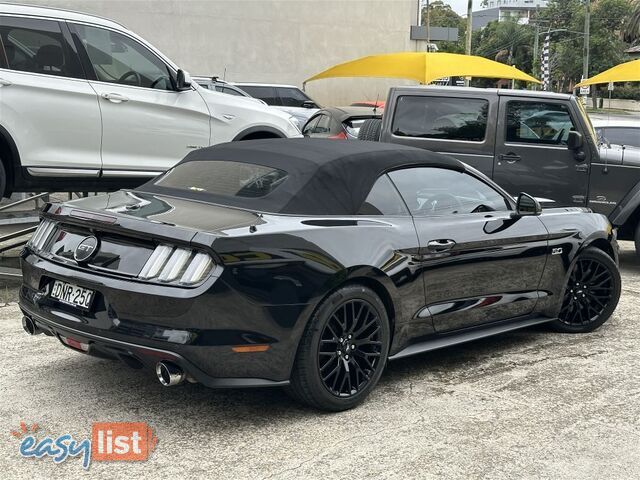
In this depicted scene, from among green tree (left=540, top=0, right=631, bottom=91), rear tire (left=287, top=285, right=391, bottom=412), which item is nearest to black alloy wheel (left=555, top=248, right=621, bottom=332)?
rear tire (left=287, top=285, right=391, bottom=412)

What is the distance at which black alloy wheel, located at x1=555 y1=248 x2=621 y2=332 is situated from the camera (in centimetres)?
640

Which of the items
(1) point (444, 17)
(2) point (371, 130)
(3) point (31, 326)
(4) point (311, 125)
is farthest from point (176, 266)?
(1) point (444, 17)

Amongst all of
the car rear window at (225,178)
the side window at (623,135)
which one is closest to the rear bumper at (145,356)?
the car rear window at (225,178)

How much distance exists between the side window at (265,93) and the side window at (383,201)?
18094 mm

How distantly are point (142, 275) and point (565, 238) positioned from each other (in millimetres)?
3300

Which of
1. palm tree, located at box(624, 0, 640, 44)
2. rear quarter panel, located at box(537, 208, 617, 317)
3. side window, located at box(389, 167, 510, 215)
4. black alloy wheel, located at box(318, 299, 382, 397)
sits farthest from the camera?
palm tree, located at box(624, 0, 640, 44)

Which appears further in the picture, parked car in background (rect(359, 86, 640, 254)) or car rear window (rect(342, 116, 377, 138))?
car rear window (rect(342, 116, 377, 138))

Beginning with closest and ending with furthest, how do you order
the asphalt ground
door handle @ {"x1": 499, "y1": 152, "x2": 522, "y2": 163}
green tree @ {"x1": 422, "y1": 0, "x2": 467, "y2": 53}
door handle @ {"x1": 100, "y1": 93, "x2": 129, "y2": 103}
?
the asphalt ground < door handle @ {"x1": 100, "y1": 93, "x2": 129, "y2": 103} < door handle @ {"x1": 499, "y1": 152, "x2": 522, "y2": 163} < green tree @ {"x1": 422, "y1": 0, "x2": 467, "y2": 53}

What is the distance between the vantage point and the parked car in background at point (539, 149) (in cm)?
916

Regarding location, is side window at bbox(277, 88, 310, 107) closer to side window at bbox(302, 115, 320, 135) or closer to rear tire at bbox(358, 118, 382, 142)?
side window at bbox(302, 115, 320, 135)

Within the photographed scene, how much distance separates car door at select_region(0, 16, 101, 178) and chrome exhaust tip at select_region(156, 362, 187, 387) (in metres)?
3.92

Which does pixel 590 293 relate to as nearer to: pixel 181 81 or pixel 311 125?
pixel 181 81

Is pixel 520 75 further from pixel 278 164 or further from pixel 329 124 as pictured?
pixel 278 164

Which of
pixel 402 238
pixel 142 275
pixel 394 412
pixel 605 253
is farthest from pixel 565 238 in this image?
pixel 142 275
